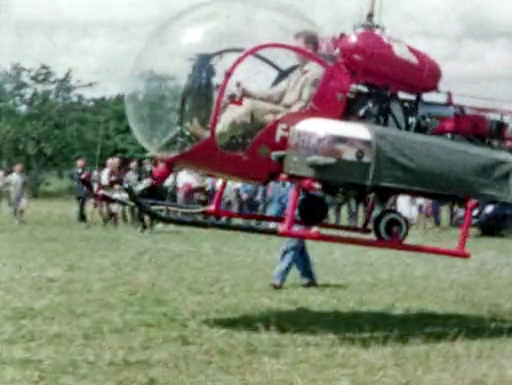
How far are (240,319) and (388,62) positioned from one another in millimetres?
3096

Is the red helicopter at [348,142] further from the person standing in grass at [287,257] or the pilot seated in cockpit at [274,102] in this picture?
the person standing in grass at [287,257]

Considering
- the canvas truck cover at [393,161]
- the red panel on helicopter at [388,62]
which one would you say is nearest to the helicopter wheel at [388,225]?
the canvas truck cover at [393,161]

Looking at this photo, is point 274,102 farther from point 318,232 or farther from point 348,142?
point 318,232

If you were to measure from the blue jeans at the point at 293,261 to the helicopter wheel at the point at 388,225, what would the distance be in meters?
4.38

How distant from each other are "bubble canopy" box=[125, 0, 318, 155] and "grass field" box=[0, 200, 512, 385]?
1891mm

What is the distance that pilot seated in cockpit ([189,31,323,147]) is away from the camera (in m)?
10.6

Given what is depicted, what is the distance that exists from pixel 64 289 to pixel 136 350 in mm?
4882

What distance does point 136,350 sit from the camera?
10172mm

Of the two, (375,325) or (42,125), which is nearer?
(375,325)

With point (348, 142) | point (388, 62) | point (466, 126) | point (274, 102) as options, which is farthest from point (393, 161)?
point (466, 126)

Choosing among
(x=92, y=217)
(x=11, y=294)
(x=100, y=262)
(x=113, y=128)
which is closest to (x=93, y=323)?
(x=11, y=294)

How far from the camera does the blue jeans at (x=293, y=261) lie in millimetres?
15781

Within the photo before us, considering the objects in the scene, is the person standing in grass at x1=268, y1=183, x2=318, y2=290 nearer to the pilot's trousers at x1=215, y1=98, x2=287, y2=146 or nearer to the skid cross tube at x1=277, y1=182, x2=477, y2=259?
the skid cross tube at x1=277, y1=182, x2=477, y2=259

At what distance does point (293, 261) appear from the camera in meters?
16.1
